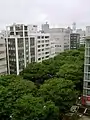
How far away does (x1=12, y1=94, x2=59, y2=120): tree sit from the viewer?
10594mm

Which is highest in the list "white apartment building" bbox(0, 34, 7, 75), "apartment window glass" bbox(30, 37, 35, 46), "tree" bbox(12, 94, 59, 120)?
"apartment window glass" bbox(30, 37, 35, 46)

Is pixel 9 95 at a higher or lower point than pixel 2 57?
lower

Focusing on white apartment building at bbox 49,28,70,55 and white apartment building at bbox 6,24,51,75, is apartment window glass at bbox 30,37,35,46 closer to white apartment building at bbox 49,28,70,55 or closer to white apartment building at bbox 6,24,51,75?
white apartment building at bbox 6,24,51,75

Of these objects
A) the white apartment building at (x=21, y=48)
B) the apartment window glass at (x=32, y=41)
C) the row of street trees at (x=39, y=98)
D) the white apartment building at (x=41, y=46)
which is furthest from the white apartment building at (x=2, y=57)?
the row of street trees at (x=39, y=98)

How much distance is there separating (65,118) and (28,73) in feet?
32.0

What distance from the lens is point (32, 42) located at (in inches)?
1521

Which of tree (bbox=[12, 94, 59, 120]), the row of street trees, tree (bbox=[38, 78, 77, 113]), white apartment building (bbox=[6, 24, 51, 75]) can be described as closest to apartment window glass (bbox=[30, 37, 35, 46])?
white apartment building (bbox=[6, 24, 51, 75])

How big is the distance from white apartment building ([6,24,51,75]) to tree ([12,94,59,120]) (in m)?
21.7

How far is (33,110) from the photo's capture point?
424 inches

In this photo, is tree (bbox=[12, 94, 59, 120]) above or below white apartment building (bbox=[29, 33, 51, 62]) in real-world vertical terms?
below

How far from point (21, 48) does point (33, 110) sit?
2421 centimetres

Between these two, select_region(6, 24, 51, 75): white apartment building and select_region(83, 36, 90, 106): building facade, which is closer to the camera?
select_region(83, 36, 90, 106): building facade

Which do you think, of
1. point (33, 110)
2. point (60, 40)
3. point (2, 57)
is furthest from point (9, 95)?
point (60, 40)

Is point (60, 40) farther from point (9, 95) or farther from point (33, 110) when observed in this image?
point (33, 110)
